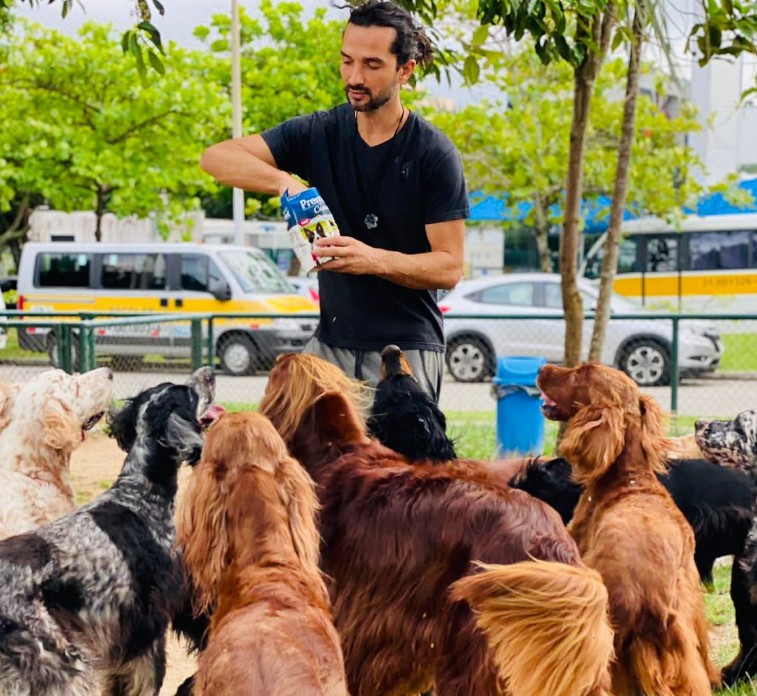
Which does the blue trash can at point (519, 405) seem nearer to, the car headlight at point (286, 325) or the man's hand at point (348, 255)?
the car headlight at point (286, 325)

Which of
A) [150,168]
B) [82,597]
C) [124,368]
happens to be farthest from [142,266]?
[82,597]

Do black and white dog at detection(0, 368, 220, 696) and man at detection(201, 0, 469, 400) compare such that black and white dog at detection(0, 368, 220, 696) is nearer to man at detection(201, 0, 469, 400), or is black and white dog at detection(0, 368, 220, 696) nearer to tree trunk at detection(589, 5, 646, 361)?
man at detection(201, 0, 469, 400)

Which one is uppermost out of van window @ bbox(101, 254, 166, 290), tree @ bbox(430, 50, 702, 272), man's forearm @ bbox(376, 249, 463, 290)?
tree @ bbox(430, 50, 702, 272)

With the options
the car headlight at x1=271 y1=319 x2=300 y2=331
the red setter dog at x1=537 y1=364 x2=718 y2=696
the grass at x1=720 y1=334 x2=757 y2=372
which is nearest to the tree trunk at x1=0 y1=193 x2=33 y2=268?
the car headlight at x1=271 y1=319 x2=300 y2=331

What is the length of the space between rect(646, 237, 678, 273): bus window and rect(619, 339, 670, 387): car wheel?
13.0m

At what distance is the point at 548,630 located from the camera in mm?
3105

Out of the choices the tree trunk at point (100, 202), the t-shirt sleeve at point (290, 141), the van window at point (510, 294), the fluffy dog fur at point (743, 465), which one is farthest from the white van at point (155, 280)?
the t-shirt sleeve at point (290, 141)

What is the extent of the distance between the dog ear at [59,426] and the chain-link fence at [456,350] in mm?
3883

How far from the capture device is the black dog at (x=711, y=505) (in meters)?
5.03

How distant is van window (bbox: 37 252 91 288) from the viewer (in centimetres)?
2014

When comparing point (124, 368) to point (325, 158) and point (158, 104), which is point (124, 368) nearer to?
point (325, 158)

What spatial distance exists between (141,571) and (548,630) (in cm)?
174

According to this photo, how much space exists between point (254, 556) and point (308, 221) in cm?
134

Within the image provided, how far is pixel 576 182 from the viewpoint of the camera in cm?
838
